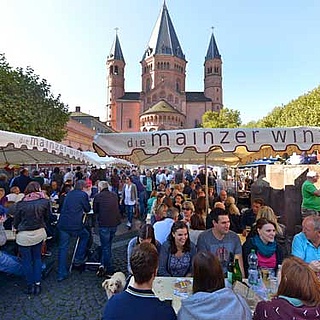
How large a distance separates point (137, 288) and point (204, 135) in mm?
3173

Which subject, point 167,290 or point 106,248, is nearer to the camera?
point 167,290

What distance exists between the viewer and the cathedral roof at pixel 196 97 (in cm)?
8300

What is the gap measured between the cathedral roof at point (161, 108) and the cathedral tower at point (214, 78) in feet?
43.4

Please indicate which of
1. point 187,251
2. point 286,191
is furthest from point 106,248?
point 286,191

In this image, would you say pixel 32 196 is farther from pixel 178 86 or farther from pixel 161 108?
pixel 178 86

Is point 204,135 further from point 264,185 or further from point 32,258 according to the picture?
point 264,185

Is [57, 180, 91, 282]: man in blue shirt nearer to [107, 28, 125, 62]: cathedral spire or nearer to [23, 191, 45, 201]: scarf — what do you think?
[23, 191, 45, 201]: scarf

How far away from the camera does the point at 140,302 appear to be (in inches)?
91.4

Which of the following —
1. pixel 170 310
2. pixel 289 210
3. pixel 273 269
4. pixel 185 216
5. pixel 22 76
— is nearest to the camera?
pixel 170 310

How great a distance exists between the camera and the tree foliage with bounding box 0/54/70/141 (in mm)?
19547

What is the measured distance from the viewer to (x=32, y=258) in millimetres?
5965

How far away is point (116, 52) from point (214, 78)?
990 inches


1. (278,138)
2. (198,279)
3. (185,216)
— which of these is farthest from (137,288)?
(185,216)

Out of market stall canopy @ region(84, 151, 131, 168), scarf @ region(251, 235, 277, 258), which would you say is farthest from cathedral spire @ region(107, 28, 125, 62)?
scarf @ region(251, 235, 277, 258)
